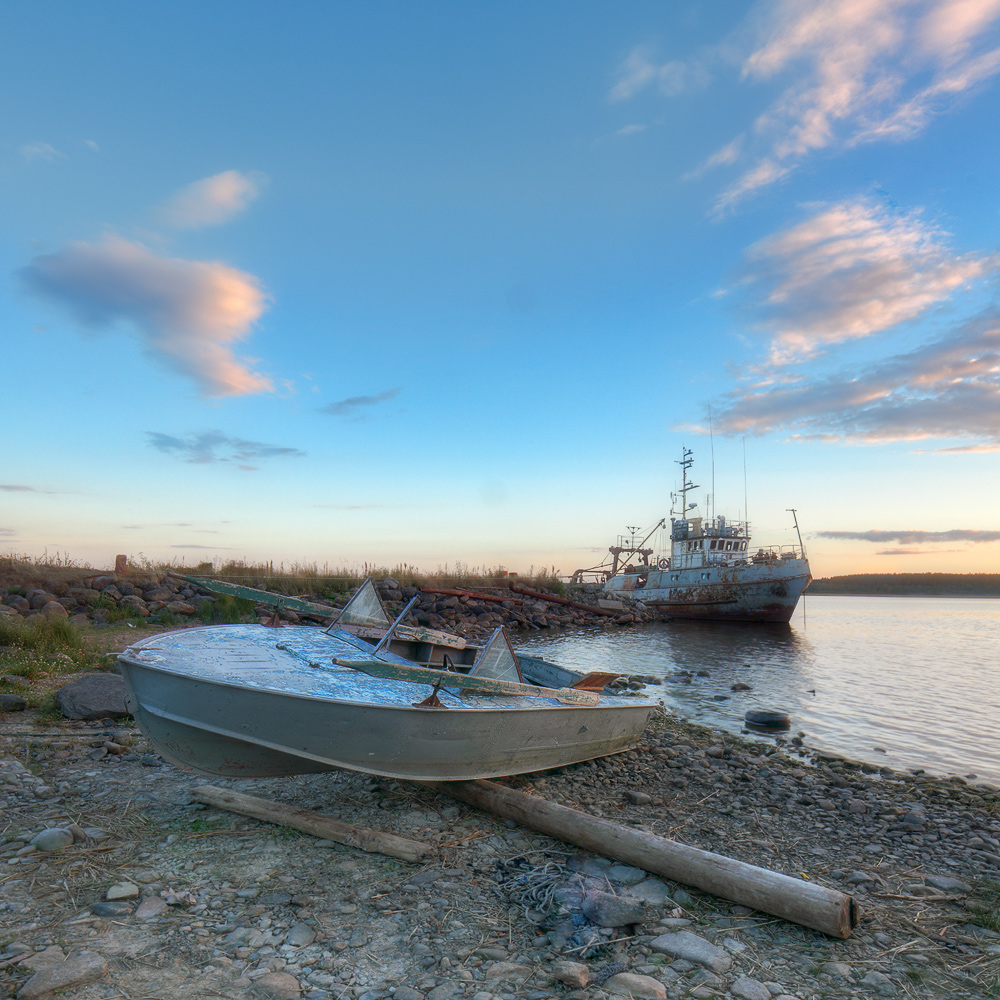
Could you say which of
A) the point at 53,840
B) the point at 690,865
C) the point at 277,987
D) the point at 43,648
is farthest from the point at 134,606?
the point at 690,865

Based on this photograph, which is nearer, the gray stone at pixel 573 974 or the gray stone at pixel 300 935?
the gray stone at pixel 573 974

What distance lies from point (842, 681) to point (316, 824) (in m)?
16.4

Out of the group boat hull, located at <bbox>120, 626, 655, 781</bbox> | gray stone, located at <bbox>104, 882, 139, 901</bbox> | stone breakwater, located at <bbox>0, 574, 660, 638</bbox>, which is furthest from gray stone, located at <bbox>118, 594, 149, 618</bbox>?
gray stone, located at <bbox>104, 882, 139, 901</bbox>

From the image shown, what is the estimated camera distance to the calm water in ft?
34.5

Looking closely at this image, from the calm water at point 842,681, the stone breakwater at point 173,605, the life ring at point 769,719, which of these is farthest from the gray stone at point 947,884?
the stone breakwater at point 173,605

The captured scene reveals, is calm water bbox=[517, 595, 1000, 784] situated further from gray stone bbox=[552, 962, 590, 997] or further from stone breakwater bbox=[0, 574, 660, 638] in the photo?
gray stone bbox=[552, 962, 590, 997]

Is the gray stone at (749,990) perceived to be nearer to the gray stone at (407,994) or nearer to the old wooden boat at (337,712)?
the gray stone at (407,994)

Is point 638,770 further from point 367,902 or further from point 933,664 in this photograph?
point 933,664

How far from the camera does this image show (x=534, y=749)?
621 centimetres

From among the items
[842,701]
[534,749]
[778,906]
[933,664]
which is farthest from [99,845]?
[933,664]

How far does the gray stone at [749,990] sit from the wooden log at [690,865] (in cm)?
71

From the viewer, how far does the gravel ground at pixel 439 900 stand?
3371mm

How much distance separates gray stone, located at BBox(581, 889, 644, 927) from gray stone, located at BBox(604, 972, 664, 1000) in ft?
1.74

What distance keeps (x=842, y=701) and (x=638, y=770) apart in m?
9.03
